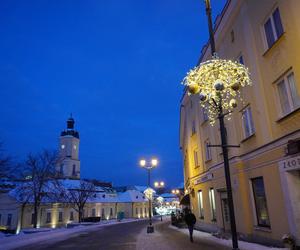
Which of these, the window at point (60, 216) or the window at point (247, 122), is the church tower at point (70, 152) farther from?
the window at point (247, 122)

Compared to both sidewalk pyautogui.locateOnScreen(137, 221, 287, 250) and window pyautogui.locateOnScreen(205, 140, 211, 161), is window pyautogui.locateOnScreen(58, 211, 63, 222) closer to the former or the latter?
window pyautogui.locateOnScreen(205, 140, 211, 161)

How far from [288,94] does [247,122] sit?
3.87m

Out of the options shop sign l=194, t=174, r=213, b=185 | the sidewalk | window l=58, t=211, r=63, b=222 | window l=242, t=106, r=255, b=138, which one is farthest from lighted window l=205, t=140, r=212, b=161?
window l=58, t=211, r=63, b=222

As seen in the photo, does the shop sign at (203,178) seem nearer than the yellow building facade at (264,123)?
No

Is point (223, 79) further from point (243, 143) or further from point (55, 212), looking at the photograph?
point (55, 212)

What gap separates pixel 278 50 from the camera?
38.0 feet

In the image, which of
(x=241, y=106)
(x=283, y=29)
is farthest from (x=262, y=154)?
(x=283, y=29)

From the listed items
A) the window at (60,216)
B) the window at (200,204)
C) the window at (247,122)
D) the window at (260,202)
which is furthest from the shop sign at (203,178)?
the window at (60,216)

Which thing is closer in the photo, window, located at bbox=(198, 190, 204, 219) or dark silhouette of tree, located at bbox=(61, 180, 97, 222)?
window, located at bbox=(198, 190, 204, 219)

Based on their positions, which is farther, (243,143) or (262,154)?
(243,143)

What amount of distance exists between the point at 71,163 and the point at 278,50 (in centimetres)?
8228

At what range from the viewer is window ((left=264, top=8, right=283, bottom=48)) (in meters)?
11.8

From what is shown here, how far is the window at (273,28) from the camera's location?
38.6 ft

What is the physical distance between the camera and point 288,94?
1109 cm
